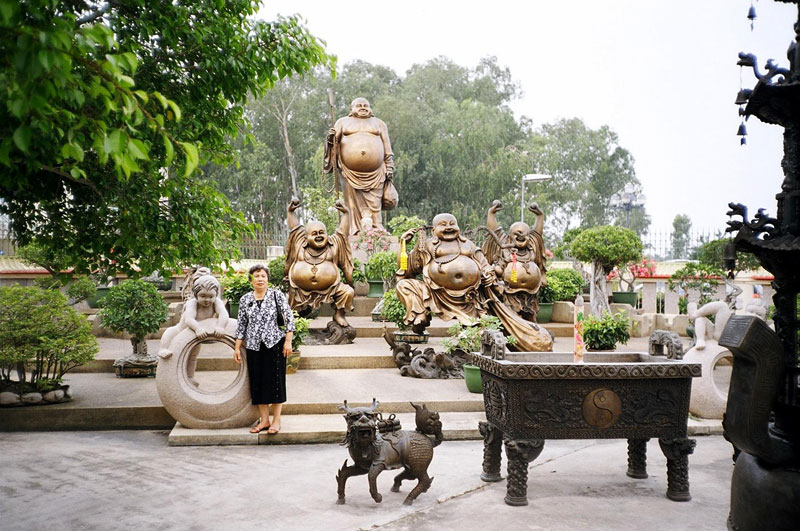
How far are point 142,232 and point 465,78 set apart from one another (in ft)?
123

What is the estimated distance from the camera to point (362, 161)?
15.4 m

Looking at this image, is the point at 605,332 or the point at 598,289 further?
the point at 598,289

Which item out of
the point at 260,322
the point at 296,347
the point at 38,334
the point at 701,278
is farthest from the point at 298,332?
the point at 701,278

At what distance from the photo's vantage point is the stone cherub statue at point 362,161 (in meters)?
14.9

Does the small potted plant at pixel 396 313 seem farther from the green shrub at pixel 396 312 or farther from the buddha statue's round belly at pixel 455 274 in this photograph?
the buddha statue's round belly at pixel 455 274

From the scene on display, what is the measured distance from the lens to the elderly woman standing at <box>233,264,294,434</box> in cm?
635

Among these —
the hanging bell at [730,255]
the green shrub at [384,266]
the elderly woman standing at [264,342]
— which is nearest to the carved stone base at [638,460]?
the hanging bell at [730,255]

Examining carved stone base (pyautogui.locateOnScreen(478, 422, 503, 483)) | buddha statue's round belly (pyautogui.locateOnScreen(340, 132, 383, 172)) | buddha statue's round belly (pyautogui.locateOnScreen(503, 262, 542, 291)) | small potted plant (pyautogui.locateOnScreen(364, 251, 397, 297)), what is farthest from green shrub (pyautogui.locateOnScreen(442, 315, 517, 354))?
buddha statue's round belly (pyautogui.locateOnScreen(340, 132, 383, 172))

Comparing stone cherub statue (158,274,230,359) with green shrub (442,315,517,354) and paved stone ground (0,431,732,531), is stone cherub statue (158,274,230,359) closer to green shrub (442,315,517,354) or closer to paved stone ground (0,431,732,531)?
paved stone ground (0,431,732,531)

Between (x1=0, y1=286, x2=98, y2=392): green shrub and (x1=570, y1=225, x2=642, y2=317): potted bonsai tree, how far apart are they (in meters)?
10.3

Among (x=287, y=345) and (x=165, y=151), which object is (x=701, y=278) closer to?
(x=287, y=345)

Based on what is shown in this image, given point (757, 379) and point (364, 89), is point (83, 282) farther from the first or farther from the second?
point (364, 89)

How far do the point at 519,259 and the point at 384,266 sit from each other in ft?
11.5

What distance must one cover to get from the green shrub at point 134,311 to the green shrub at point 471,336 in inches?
161
